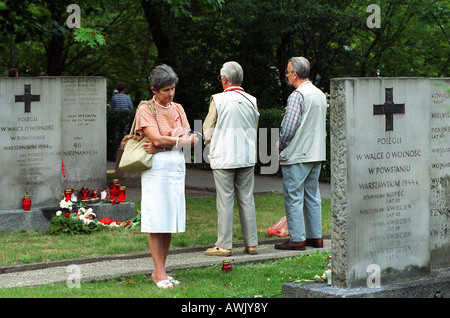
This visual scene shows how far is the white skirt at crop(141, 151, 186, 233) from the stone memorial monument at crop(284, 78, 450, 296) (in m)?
1.54

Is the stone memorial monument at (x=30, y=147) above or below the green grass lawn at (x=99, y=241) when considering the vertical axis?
above

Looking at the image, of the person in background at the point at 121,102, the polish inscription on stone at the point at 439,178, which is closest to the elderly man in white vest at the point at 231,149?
the polish inscription on stone at the point at 439,178

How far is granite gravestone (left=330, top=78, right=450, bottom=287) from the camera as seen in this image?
604cm

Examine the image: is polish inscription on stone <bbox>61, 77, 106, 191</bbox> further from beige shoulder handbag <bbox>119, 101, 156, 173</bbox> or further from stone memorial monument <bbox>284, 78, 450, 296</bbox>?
stone memorial monument <bbox>284, 78, 450, 296</bbox>

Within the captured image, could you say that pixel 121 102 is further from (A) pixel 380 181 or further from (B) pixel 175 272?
(A) pixel 380 181

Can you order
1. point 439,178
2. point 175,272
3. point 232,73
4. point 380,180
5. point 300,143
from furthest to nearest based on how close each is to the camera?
point 300,143, point 232,73, point 175,272, point 439,178, point 380,180

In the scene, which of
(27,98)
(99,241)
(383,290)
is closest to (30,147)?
(27,98)

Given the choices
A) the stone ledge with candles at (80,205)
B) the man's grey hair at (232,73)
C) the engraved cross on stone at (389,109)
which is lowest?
the stone ledge with candles at (80,205)

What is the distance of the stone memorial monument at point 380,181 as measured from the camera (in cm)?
604

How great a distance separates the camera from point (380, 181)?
20.4 ft

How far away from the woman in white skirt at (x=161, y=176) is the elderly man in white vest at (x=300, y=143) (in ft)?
6.65

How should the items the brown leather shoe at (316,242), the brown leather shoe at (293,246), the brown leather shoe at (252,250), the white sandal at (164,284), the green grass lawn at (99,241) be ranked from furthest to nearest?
1. the brown leather shoe at (316,242)
2. the brown leather shoe at (293,246)
3. the brown leather shoe at (252,250)
4. the green grass lawn at (99,241)
5. the white sandal at (164,284)

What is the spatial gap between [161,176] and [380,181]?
75.2 inches

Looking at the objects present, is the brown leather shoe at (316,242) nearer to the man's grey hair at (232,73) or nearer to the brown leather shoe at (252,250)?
the brown leather shoe at (252,250)
